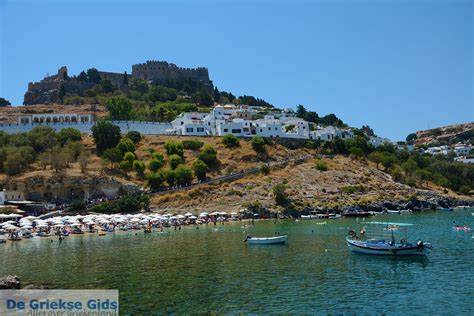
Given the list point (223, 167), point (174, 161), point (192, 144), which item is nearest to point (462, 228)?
point (223, 167)

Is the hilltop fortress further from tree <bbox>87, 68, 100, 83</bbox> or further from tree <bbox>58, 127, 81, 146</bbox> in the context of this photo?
tree <bbox>58, 127, 81, 146</bbox>

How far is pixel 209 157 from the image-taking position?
8325cm

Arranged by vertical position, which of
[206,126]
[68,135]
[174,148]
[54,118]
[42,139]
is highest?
[54,118]

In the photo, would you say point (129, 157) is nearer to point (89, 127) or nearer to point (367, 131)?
point (89, 127)

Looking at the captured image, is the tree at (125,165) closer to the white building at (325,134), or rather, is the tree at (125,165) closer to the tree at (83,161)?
the tree at (83,161)

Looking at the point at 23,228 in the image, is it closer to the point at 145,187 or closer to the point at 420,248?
the point at 145,187

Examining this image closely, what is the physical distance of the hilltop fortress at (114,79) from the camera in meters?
138

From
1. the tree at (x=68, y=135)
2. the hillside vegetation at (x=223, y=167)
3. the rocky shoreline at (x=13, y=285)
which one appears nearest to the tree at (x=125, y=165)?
the hillside vegetation at (x=223, y=167)

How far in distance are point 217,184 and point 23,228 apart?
31889 millimetres

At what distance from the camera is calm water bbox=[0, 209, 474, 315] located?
23.9m

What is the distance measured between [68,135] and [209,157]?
2719 cm

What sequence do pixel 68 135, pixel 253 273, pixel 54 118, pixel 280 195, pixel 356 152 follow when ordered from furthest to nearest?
pixel 54 118 → pixel 356 152 → pixel 68 135 → pixel 280 195 → pixel 253 273

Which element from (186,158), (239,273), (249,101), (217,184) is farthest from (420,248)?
(249,101)

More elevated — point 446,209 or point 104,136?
point 104,136
